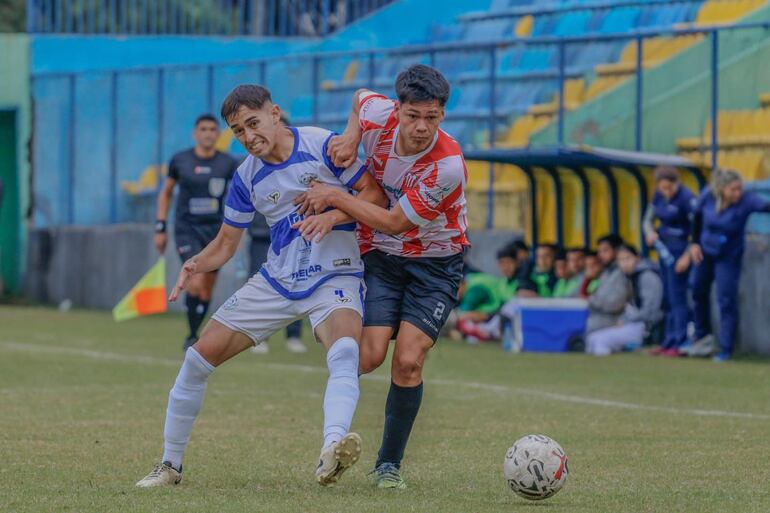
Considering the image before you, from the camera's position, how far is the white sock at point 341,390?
6375 mm

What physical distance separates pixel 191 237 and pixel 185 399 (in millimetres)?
7649

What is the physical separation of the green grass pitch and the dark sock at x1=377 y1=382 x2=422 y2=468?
0.55 feet

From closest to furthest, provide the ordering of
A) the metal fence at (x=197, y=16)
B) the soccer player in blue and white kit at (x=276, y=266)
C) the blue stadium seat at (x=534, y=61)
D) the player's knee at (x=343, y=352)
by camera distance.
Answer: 1. the player's knee at (x=343, y=352)
2. the soccer player in blue and white kit at (x=276, y=266)
3. the blue stadium seat at (x=534, y=61)
4. the metal fence at (x=197, y=16)

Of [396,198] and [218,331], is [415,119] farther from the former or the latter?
[218,331]

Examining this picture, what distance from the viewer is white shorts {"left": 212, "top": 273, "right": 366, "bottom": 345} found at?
6848mm

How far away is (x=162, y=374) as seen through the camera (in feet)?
41.6

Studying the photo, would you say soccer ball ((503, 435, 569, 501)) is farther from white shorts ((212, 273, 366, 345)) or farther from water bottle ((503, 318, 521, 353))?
water bottle ((503, 318, 521, 353))

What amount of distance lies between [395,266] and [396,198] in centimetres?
33

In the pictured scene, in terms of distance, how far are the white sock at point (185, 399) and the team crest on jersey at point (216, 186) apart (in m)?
7.68

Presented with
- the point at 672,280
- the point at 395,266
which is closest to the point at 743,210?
the point at 672,280

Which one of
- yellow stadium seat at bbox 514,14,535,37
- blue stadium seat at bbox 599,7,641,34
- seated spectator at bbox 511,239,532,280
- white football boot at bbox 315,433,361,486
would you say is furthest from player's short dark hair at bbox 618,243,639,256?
white football boot at bbox 315,433,361,486

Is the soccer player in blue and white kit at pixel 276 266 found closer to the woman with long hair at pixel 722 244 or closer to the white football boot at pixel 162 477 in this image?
the white football boot at pixel 162 477

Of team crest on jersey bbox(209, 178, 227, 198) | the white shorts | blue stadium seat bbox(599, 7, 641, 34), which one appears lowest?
the white shorts

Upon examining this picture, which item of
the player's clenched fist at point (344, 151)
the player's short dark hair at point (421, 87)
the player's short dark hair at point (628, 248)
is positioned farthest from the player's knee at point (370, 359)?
the player's short dark hair at point (628, 248)
